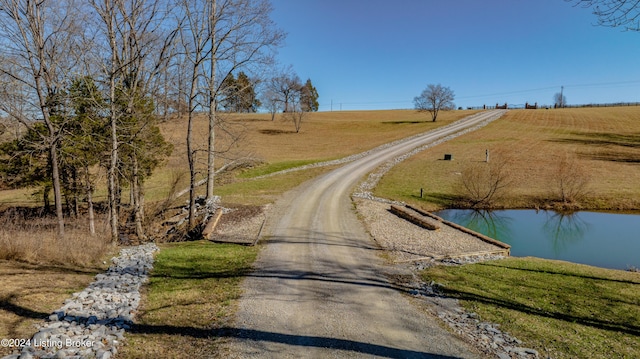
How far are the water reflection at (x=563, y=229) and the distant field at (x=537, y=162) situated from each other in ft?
5.13

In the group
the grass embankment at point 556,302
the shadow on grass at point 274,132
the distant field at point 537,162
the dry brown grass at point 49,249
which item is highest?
the shadow on grass at point 274,132

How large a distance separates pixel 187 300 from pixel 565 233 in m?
20.6

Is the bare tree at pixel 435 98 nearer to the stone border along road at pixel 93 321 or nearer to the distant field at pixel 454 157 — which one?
the distant field at pixel 454 157

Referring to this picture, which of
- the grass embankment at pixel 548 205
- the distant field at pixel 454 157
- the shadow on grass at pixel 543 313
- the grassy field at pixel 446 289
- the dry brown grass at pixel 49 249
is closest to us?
the grassy field at pixel 446 289

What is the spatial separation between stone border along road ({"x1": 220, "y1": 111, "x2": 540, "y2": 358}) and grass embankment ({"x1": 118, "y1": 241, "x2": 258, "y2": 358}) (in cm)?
45

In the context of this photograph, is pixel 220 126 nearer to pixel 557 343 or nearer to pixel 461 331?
pixel 461 331

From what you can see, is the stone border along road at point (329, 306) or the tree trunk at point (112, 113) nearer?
the stone border along road at point (329, 306)

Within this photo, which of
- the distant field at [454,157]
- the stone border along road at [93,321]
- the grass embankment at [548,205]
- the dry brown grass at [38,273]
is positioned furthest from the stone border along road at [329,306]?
the distant field at [454,157]

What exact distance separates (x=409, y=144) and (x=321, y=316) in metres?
40.6

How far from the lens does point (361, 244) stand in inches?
534

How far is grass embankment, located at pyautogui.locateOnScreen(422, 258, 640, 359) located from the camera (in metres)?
6.92

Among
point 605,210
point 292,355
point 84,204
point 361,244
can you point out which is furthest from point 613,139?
point 84,204

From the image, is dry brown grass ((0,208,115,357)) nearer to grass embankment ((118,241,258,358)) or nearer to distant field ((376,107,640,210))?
grass embankment ((118,241,258,358))

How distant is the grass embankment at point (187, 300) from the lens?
636cm
